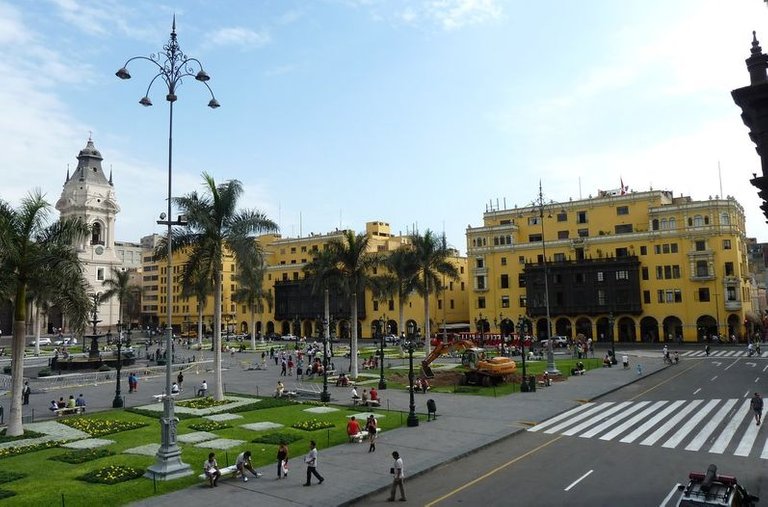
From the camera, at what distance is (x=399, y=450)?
21.6 meters

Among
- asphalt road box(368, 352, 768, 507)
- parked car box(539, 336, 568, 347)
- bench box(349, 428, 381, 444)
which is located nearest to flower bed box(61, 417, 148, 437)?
bench box(349, 428, 381, 444)

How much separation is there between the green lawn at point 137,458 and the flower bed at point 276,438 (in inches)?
1.6

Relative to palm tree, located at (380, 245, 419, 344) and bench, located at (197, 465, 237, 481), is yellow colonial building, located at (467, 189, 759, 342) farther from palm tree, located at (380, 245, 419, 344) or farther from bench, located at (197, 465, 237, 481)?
bench, located at (197, 465, 237, 481)

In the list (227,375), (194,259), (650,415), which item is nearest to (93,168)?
(227,375)

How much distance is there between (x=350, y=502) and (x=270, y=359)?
5069cm

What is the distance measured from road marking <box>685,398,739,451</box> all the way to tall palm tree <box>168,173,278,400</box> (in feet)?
74.6

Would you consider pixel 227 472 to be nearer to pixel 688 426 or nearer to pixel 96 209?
pixel 688 426

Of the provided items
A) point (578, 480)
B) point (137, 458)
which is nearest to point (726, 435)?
point (578, 480)

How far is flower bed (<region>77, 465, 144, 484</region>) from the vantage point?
1750 cm

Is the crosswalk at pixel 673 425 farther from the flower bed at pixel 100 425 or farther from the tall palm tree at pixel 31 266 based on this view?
the tall palm tree at pixel 31 266

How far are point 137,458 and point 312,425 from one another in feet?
25.0

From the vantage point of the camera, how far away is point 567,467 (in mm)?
18812

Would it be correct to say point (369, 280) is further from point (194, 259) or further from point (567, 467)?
point (567, 467)

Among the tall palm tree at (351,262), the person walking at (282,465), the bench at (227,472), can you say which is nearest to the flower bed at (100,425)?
the bench at (227,472)
